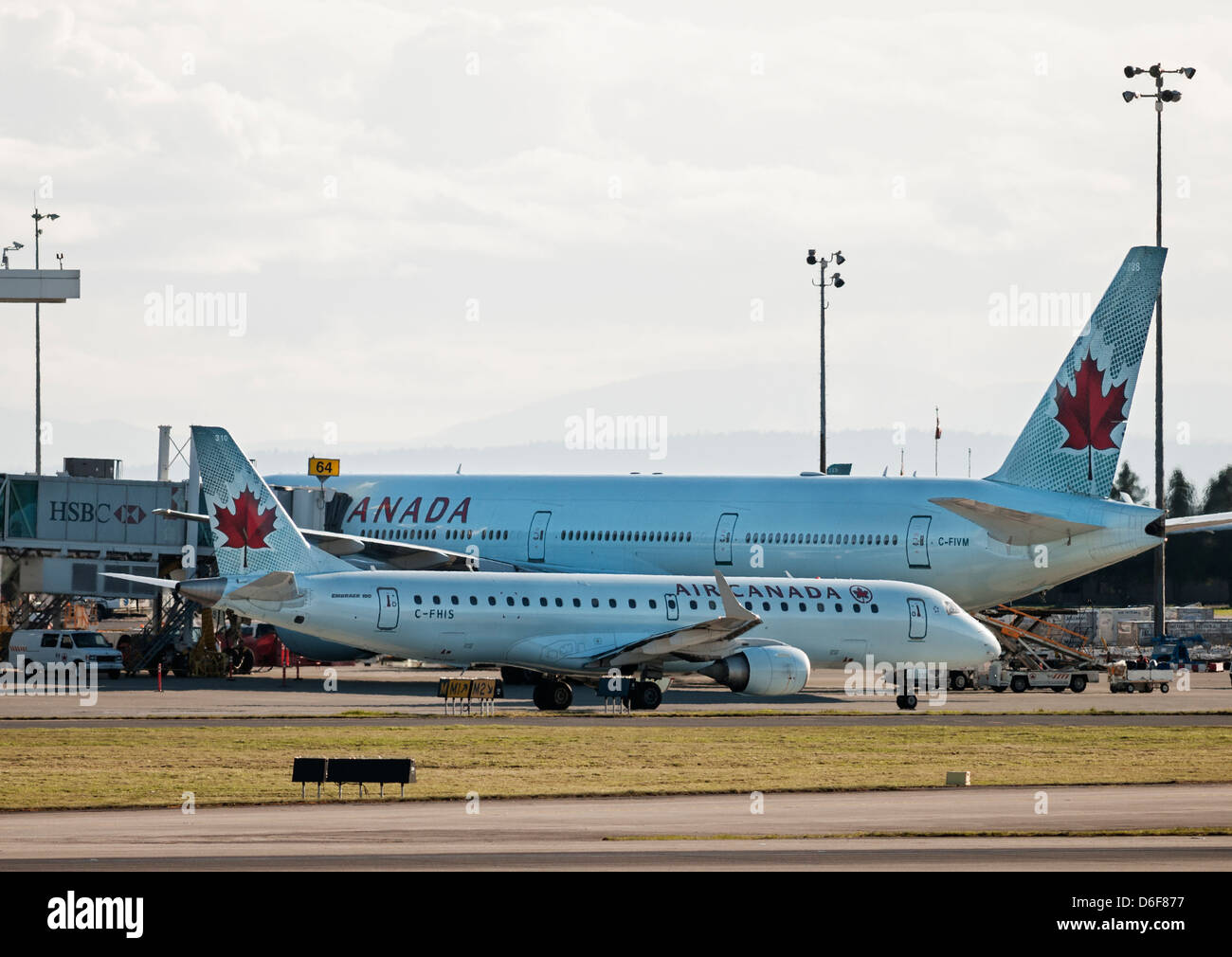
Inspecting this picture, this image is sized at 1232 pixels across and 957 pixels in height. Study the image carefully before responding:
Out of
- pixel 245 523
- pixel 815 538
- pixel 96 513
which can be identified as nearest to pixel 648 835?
pixel 245 523

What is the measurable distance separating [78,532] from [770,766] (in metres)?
34.7

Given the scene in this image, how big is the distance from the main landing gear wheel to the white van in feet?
64.5

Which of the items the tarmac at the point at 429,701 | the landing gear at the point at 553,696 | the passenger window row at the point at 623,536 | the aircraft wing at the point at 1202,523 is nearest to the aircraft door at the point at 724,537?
the passenger window row at the point at 623,536

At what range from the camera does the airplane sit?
44531mm

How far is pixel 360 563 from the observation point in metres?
59.9

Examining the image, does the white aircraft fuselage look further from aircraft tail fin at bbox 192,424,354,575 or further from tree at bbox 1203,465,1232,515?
tree at bbox 1203,465,1232,515

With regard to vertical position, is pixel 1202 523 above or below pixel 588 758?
above

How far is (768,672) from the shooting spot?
45000 mm

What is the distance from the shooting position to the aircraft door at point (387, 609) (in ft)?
146

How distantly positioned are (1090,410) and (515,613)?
19.0 meters

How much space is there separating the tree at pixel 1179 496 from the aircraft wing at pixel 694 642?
93.1 metres

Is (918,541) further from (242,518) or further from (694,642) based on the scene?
(242,518)

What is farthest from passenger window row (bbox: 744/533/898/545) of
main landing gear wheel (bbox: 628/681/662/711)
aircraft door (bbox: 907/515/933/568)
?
main landing gear wheel (bbox: 628/681/662/711)
